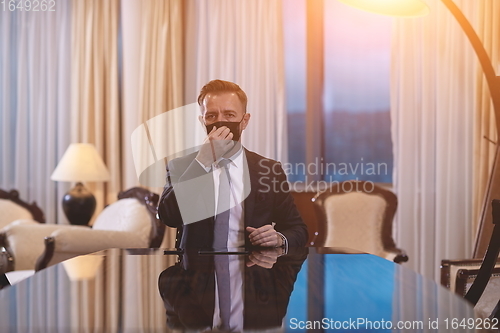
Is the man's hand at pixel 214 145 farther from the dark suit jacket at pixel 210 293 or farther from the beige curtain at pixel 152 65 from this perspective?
the beige curtain at pixel 152 65

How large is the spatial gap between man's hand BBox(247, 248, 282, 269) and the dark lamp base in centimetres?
244

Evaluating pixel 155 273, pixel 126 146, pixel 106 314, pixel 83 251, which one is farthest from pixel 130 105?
pixel 106 314

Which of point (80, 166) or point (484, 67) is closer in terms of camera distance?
point (484, 67)

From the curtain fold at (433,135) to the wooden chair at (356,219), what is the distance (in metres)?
0.45

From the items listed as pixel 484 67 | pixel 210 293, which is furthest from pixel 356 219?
pixel 210 293

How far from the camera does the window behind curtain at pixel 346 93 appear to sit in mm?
3854

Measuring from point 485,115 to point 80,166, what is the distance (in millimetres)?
2811

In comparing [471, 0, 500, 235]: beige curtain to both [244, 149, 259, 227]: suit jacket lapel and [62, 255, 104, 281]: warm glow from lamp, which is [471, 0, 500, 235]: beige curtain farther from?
[62, 255, 104, 281]: warm glow from lamp

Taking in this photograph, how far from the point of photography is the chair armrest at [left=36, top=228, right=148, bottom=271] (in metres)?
2.63

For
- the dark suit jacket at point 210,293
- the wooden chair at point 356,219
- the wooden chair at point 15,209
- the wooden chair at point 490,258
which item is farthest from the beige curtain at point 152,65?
the dark suit jacket at point 210,293

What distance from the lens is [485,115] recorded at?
11.5 feet

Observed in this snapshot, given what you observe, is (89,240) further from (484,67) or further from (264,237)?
(484,67)

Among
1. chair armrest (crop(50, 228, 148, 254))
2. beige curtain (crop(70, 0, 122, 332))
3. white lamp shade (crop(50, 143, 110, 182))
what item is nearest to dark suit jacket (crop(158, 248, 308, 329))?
chair armrest (crop(50, 228, 148, 254))

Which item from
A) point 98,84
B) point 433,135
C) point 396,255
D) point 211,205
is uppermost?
point 98,84
